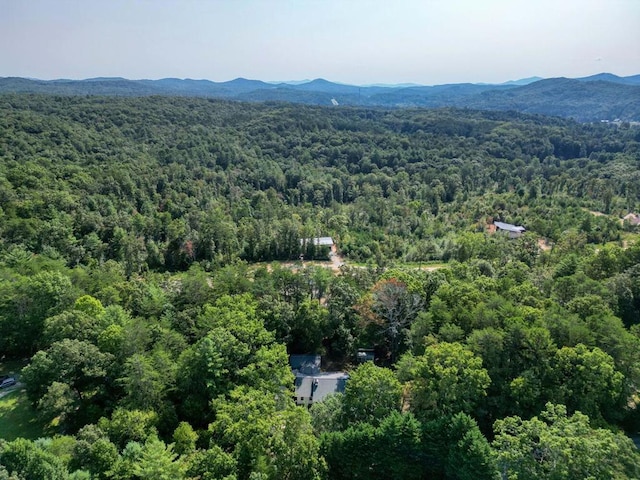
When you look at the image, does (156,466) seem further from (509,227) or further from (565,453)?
(509,227)

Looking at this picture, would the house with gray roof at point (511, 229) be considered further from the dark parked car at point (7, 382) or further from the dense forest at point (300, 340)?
the dark parked car at point (7, 382)

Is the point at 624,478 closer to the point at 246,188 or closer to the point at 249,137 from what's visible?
the point at 246,188


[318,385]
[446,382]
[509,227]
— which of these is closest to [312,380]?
[318,385]

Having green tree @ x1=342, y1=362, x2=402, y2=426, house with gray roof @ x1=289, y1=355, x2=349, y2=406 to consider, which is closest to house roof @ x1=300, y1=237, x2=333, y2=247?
house with gray roof @ x1=289, y1=355, x2=349, y2=406

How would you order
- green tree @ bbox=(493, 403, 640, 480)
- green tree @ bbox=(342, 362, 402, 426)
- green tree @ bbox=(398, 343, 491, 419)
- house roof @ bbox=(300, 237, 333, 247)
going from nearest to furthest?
1. green tree @ bbox=(493, 403, 640, 480)
2. green tree @ bbox=(398, 343, 491, 419)
3. green tree @ bbox=(342, 362, 402, 426)
4. house roof @ bbox=(300, 237, 333, 247)

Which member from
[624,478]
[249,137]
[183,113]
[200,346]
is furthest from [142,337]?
[183,113]

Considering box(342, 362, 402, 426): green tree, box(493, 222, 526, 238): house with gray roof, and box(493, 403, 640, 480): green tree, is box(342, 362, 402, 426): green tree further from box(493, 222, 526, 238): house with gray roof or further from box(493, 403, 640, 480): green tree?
box(493, 222, 526, 238): house with gray roof
